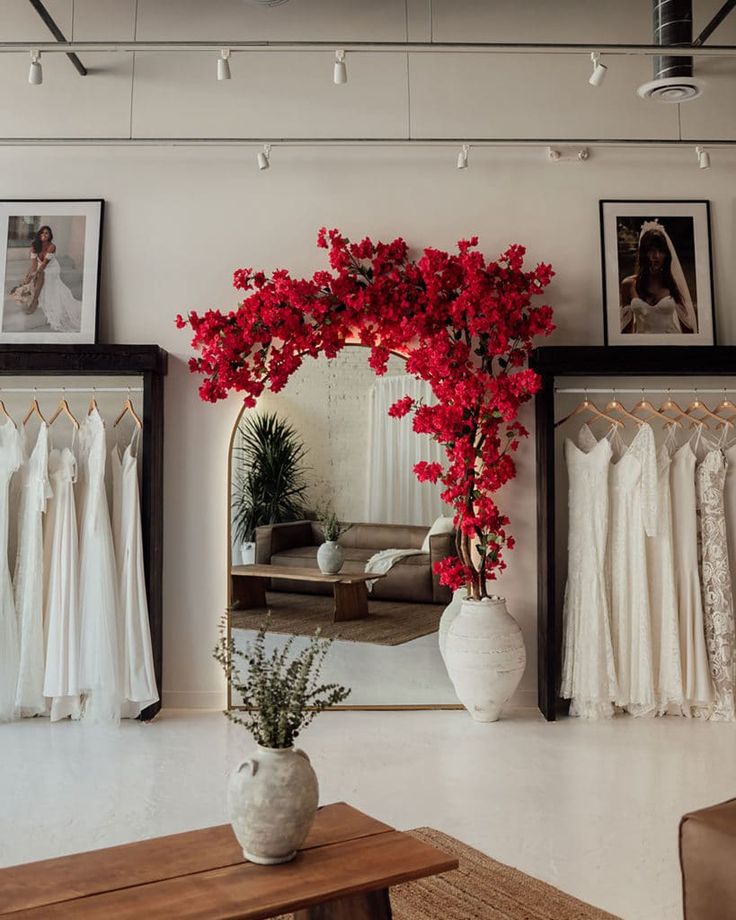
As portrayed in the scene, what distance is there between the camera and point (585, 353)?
4.97 metres

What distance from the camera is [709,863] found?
2.10 m

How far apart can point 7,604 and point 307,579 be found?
159 centimetres

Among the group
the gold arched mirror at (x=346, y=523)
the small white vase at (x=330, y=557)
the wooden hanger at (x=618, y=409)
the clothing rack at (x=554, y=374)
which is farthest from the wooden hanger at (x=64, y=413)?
the wooden hanger at (x=618, y=409)

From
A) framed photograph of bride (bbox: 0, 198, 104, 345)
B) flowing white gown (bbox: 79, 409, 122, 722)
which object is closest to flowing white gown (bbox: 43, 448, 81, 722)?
flowing white gown (bbox: 79, 409, 122, 722)

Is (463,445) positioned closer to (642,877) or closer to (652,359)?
(652,359)

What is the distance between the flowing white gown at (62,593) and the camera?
4844 mm

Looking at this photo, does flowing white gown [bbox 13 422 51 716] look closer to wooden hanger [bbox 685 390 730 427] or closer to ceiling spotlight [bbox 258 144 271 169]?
ceiling spotlight [bbox 258 144 271 169]

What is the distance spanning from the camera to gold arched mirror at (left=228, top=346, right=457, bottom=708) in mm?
5211

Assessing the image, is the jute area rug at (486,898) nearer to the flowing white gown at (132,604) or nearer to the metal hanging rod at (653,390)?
the flowing white gown at (132,604)

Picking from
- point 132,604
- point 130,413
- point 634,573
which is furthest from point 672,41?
point 132,604

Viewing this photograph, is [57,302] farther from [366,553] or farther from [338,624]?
[338,624]

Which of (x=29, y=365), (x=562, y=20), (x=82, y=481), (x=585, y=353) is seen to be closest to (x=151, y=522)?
(x=82, y=481)

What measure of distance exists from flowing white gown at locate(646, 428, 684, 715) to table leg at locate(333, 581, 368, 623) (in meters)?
1.56

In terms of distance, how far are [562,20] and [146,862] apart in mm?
5041
